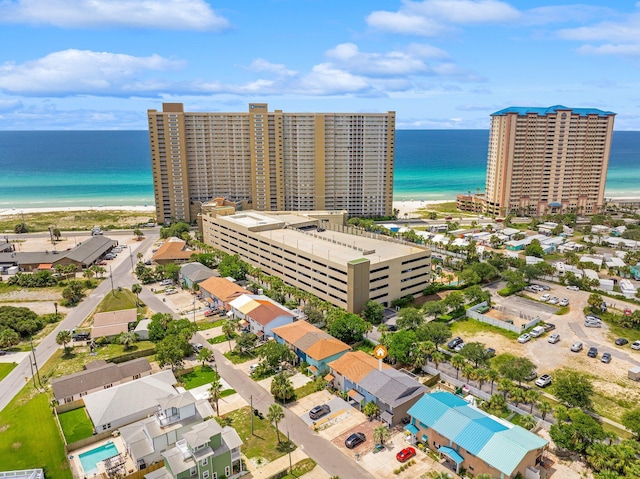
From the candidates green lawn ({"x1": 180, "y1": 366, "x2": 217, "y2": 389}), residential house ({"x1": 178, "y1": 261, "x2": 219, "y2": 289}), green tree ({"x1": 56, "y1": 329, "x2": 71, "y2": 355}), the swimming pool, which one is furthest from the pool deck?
residential house ({"x1": 178, "y1": 261, "x2": 219, "y2": 289})

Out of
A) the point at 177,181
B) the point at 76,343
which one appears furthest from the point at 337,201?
the point at 76,343

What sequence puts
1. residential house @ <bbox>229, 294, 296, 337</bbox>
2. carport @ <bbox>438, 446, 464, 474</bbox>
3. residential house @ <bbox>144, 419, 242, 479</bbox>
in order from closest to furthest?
residential house @ <bbox>144, 419, 242, 479</bbox>
carport @ <bbox>438, 446, 464, 474</bbox>
residential house @ <bbox>229, 294, 296, 337</bbox>

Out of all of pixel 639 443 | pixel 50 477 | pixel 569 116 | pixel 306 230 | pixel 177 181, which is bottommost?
pixel 50 477

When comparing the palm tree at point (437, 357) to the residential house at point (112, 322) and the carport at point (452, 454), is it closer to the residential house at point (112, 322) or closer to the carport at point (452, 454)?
the carport at point (452, 454)

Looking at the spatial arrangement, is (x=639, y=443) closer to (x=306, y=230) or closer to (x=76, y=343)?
(x=76, y=343)

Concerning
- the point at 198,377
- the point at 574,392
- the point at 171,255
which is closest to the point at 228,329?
the point at 198,377

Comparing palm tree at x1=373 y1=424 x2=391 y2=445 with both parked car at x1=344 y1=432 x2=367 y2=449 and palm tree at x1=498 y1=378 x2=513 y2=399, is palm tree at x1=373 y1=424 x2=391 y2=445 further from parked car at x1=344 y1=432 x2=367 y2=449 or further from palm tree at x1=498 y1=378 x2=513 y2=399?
palm tree at x1=498 y1=378 x2=513 y2=399
